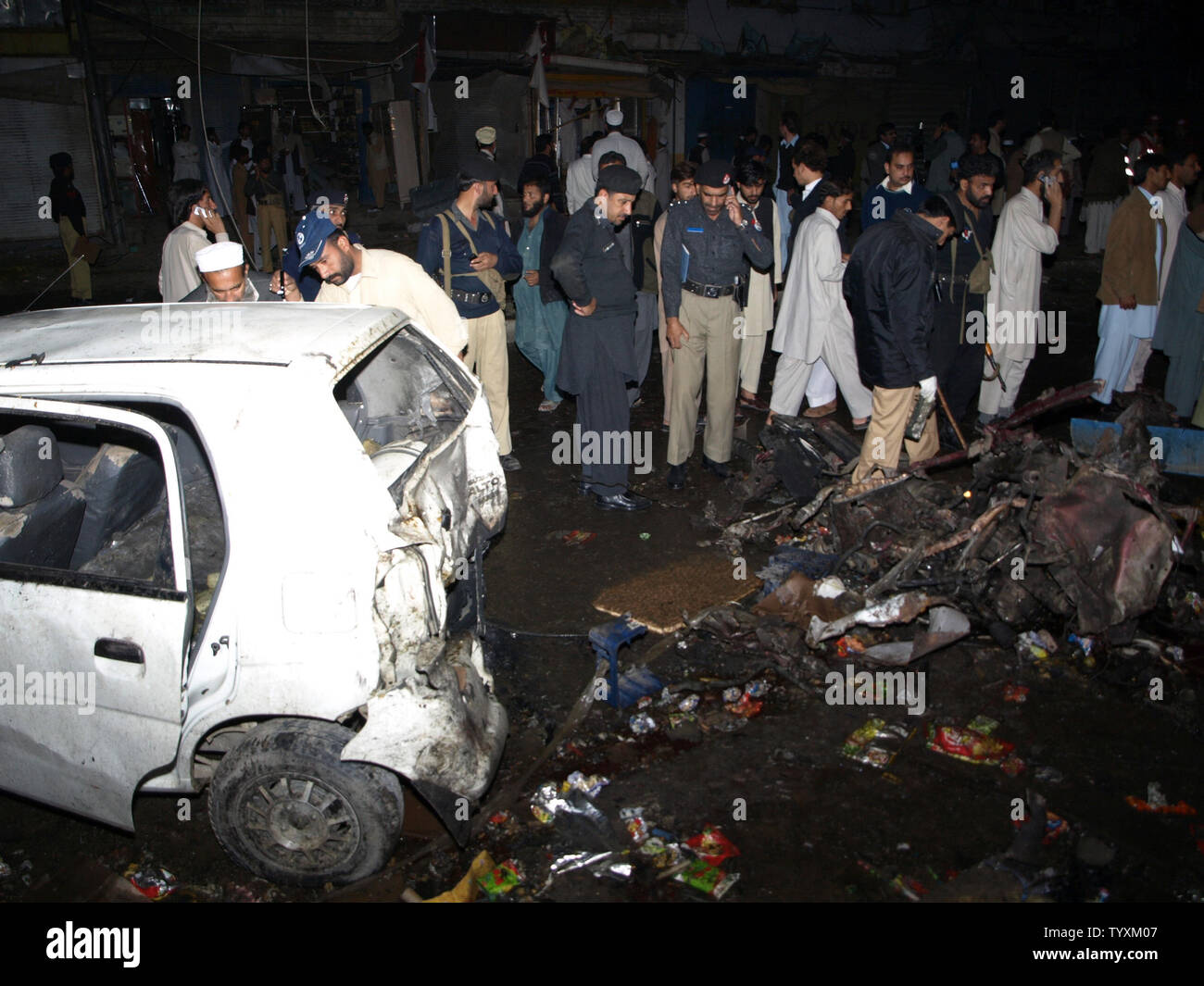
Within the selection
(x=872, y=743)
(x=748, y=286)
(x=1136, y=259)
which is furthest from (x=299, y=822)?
(x=1136, y=259)

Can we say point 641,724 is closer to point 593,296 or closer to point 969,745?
point 969,745

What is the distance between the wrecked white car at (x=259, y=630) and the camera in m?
2.99

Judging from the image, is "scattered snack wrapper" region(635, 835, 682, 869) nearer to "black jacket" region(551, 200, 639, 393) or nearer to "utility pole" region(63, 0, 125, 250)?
"black jacket" region(551, 200, 639, 393)

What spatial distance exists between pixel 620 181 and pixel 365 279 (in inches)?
69.4

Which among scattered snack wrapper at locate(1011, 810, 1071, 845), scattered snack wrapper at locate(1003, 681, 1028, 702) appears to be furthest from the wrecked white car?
scattered snack wrapper at locate(1003, 681, 1028, 702)

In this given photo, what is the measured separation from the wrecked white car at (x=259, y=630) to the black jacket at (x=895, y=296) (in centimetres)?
331

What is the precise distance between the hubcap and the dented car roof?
4.86 feet

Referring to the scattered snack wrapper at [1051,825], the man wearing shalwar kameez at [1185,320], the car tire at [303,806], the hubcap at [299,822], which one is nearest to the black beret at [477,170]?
the car tire at [303,806]

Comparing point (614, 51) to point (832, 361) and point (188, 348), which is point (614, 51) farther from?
point (188, 348)

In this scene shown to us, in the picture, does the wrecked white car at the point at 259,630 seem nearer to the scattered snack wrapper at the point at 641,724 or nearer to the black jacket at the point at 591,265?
the scattered snack wrapper at the point at 641,724

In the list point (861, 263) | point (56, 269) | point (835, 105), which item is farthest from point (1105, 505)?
point (835, 105)

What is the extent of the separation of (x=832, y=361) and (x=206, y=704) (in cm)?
583

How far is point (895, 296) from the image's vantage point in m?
5.59

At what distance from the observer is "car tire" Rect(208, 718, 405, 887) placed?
10.4 ft
